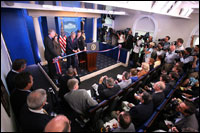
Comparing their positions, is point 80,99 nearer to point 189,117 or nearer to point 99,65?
point 189,117

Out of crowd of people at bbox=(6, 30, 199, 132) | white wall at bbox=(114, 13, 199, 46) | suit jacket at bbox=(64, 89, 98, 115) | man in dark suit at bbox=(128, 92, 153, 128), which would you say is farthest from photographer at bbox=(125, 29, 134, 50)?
suit jacket at bbox=(64, 89, 98, 115)

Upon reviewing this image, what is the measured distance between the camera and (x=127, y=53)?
5.54m

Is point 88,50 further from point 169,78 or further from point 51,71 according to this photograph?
point 169,78

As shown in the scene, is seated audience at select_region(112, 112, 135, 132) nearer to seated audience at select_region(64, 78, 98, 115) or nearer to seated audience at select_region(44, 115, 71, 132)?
seated audience at select_region(64, 78, 98, 115)

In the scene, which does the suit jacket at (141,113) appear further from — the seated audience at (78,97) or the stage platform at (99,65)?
the stage platform at (99,65)

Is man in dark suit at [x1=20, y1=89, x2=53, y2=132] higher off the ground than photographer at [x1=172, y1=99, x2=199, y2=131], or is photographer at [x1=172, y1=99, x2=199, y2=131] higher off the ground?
man in dark suit at [x1=20, y1=89, x2=53, y2=132]

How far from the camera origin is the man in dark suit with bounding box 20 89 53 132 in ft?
4.42

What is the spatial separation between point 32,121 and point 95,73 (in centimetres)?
342

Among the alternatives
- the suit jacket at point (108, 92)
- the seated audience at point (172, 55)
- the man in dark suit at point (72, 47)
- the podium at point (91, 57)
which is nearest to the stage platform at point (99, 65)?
the podium at point (91, 57)

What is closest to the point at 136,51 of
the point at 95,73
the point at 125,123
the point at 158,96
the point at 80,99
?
the point at 95,73

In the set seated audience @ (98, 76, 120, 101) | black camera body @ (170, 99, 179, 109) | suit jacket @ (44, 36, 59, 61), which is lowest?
black camera body @ (170, 99, 179, 109)

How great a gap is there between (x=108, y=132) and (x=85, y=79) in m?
2.67

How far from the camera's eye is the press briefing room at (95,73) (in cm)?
175

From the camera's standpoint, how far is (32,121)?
136 centimetres
